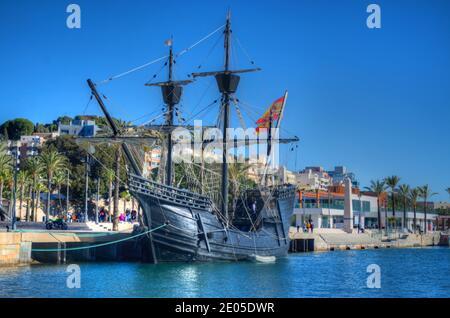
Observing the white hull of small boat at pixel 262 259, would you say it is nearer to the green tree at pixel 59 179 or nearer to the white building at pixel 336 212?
the green tree at pixel 59 179

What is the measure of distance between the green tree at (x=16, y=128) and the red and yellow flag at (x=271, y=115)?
9948cm

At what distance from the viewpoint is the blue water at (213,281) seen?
2831 centimetres

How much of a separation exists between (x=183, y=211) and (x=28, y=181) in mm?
42525

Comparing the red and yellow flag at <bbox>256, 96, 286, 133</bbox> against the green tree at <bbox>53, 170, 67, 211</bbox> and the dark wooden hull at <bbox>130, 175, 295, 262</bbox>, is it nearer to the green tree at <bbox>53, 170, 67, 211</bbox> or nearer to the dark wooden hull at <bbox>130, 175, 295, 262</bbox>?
the dark wooden hull at <bbox>130, 175, 295, 262</bbox>

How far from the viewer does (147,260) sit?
4175 centimetres

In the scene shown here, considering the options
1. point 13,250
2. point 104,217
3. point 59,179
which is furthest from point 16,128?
point 13,250

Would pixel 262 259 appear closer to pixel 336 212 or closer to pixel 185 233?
pixel 185 233

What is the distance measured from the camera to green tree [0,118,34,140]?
463ft

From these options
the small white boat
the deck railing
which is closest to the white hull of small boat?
the small white boat

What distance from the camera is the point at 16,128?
142000mm

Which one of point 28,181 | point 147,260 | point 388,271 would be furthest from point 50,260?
point 28,181

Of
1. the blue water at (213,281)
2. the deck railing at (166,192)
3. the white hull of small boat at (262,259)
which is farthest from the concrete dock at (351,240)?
the deck railing at (166,192)

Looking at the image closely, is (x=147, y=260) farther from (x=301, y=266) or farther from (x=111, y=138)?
(x=301, y=266)

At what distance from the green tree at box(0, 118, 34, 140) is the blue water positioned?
108 meters
